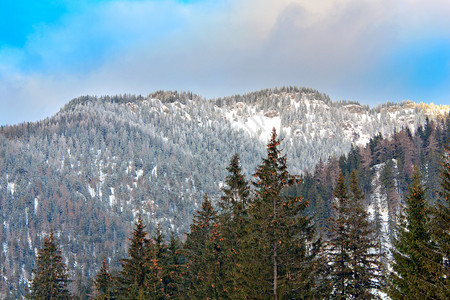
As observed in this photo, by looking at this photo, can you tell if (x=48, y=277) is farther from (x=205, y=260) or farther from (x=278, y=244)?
(x=278, y=244)

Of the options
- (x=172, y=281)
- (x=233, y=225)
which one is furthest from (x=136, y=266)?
(x=233, y=225)

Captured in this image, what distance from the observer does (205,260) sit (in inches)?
1080

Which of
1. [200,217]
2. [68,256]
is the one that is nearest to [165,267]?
[200,217]

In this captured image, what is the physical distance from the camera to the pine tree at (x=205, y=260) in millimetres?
26438

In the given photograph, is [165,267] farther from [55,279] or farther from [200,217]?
[55,279]

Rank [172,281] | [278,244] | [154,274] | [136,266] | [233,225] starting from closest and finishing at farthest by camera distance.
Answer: [278,244], [233,225], [154,274], [136,266], [172,281]

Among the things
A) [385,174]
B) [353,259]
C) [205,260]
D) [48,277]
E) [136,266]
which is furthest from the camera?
[385,174]

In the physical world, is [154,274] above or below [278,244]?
below

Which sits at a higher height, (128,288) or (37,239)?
(37,239)

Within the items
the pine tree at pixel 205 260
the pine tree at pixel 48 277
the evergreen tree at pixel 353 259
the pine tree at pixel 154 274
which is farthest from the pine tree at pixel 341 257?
the pine tree at pixel 48 277

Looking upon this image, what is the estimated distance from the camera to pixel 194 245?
31.1m

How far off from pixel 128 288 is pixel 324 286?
15.3 meters

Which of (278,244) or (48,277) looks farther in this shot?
(48,277)

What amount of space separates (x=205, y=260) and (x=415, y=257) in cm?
1375
